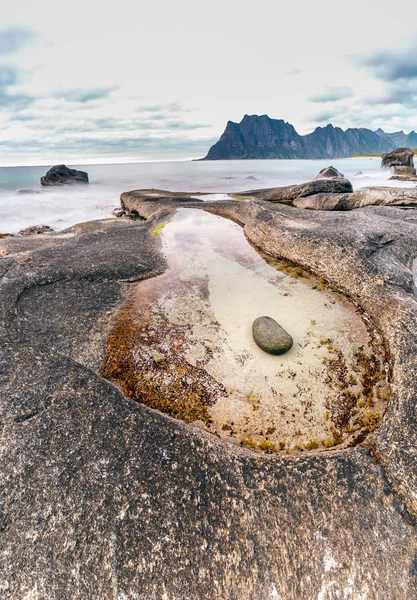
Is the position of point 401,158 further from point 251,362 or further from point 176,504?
point 176,504

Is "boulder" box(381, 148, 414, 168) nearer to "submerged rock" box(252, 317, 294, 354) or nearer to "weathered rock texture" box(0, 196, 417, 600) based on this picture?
"submerged rock" box(252, 317, 294, 354)

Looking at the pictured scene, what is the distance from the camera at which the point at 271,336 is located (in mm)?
9680

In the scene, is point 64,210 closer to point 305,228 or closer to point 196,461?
point 305,228

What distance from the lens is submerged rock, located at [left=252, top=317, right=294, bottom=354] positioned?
952 centimetres

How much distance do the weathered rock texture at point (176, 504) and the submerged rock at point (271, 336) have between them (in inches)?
123

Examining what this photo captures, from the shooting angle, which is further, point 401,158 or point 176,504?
point 401,158

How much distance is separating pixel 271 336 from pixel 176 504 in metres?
5.51

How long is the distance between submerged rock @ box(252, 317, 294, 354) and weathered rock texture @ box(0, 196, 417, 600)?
3.11m

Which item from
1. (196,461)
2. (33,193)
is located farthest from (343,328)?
(33,193)

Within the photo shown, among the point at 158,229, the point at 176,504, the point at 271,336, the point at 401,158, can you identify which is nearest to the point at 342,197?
the point at 158,229

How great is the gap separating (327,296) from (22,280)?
12.6m

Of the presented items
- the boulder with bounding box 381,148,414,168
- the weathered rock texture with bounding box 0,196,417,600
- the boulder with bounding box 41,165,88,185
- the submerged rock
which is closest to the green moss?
the submerged rock

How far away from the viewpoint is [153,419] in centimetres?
696

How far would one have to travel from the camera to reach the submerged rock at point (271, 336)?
9516 millimetres
